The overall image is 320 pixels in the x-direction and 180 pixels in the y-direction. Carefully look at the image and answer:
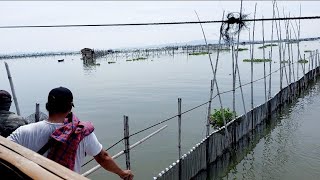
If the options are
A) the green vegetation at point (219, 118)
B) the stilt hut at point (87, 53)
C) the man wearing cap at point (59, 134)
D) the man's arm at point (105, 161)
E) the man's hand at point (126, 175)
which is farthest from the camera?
the stilt hut at point (87, 53)

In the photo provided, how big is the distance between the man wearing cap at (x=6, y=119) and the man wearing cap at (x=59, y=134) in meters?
1.21

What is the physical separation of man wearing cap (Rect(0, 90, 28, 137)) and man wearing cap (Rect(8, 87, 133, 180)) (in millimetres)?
1212

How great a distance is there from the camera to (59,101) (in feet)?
9.23

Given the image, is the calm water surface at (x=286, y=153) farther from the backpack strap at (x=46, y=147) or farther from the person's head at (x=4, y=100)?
the backpack strap at (x=46, y=147)

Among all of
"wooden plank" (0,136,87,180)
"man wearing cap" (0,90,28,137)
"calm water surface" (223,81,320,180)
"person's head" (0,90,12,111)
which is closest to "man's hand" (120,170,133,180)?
"wooden plank" (0,136,87,180)

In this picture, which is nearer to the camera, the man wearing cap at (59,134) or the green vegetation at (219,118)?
the man wearing cap at (59,134)

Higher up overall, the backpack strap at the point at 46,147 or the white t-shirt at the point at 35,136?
the white t-shirt at the point at 35,136

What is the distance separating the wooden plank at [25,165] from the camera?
5.29ft

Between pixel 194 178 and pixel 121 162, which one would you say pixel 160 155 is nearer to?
pixel 121 162

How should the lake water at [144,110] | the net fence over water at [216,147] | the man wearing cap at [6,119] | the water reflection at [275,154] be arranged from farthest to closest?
the lake water at [144,110] < the water reflection at [275,154] < the net fence over water at [216,147] < the man wearing cap at [6,119]

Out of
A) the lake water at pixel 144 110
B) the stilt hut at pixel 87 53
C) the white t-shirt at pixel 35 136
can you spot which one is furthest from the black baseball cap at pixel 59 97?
the stilt hut at pixel 87 53

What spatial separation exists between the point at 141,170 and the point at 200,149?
3.25 metres

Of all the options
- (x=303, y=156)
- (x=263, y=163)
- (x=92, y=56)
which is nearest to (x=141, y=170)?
(x=263, y=163)

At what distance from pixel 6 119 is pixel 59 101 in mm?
1517
